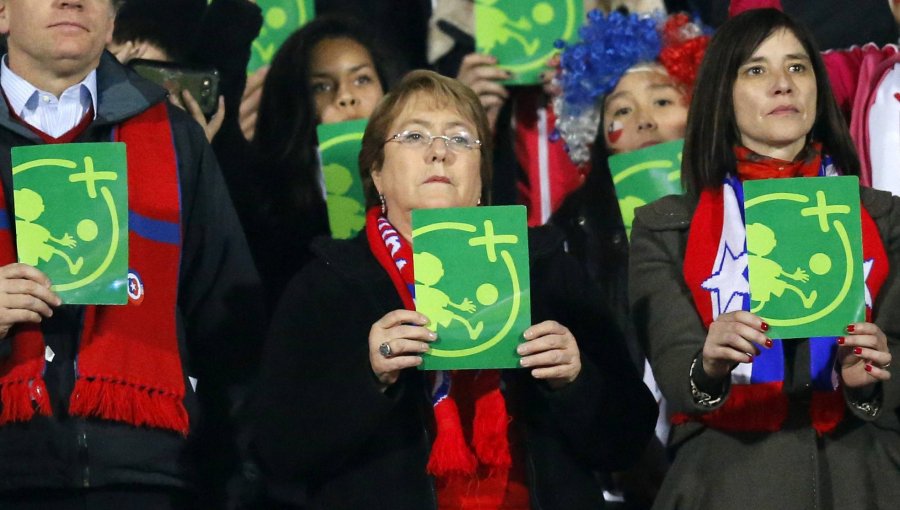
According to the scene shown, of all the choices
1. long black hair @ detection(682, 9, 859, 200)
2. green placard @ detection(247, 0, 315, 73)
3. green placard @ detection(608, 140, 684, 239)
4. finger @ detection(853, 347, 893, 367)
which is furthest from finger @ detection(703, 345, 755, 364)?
green placard @ detection(247, 0, 315, 73)

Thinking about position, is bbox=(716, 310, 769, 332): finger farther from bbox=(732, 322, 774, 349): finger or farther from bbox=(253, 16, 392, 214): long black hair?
bbox=(253, 16, 392, 214): long black hair

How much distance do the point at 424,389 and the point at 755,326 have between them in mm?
825

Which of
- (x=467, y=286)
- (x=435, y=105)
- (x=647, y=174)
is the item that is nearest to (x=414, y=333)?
(x=467, y=286)

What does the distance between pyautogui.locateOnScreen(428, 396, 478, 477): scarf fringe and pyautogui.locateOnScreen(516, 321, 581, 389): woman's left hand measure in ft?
0.73

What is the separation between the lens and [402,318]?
141 inches

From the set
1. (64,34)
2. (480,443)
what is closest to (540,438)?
(480,443)

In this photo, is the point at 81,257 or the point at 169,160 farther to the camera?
the point at 169,160

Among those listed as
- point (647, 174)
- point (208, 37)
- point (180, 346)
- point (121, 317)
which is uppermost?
point (208, 37)

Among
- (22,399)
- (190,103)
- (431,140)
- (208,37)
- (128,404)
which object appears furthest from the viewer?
(208,37)

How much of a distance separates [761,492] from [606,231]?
5.04 feet

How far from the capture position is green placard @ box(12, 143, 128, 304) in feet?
12.3

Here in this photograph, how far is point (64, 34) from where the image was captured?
4.18 m

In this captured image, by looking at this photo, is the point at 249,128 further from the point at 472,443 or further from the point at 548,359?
the point at 548,359

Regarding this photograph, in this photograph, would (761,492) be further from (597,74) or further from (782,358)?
(597,74)
